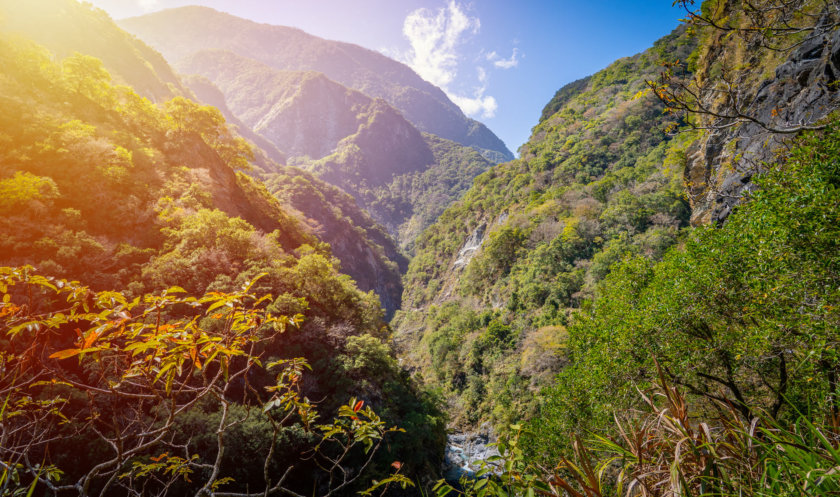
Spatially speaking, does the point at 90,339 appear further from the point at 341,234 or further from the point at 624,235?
the point at 341,234

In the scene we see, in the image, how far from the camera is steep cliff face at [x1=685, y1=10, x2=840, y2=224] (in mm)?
8797

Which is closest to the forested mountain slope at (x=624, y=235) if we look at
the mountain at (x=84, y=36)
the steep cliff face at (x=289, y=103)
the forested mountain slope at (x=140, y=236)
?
the forested mountain slope at (x=140, y=236)

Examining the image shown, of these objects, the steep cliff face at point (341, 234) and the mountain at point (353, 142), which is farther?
the mountain at point (353, 142)

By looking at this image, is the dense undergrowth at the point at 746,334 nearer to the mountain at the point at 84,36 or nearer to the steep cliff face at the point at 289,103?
the mountain at the point at 84,36

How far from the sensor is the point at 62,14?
38312 mm

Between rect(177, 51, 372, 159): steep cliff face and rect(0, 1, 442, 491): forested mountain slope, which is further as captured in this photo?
rect(177, 51, 372, 159): steep cliff face

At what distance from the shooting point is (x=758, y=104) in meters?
12.6

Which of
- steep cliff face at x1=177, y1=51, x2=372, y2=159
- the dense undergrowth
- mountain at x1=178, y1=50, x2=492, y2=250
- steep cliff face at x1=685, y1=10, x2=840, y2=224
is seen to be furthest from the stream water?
steep cliff face at x1=177, y1=51, x2=372, y2=159

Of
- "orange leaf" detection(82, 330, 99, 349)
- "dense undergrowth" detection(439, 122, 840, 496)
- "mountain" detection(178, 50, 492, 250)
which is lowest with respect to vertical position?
"orange leaf" detection(82, 330, 99, 349)

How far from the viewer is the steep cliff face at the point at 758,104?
8.80m

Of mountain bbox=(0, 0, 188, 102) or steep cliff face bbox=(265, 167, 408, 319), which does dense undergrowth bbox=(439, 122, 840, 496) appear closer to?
steep cliff face bbox=(265, 167, 408, 319)

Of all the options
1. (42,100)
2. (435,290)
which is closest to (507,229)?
(435,290)

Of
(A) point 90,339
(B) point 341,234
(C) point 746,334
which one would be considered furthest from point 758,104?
(B) point 341,234

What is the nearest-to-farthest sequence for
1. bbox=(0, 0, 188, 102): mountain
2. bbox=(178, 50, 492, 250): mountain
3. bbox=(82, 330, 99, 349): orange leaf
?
1. bbox=(82, 330, 99, 349): orange leaf
2. bbox=(0, 0, 188, 102): mountain
3. bbox=(178, 50, 492, 250): mountain
